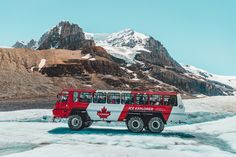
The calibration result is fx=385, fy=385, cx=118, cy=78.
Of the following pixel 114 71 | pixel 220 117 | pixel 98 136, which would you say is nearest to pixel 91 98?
pixel 98 136

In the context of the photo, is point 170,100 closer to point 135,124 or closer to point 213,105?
point 135,124

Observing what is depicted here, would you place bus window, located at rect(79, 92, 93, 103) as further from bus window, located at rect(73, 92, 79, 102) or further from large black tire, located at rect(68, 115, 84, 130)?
large black tire, located at rect(68, 115, 84, 130)

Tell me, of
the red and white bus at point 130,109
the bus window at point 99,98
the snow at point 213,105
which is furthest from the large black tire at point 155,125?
the snow at point 213,105

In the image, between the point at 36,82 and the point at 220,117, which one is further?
the point at 36,82

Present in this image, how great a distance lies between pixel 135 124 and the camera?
32312mm

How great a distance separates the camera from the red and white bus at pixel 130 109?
3209cm

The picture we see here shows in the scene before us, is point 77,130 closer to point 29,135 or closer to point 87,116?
point 87,116

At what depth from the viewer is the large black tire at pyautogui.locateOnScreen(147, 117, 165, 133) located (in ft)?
105

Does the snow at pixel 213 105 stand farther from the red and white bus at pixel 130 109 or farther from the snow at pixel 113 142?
the red and white bus at pixel 130 109

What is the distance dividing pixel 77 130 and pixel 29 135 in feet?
16.6

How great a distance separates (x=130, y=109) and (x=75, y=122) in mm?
4863

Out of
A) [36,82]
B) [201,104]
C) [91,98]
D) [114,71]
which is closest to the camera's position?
[91,98]

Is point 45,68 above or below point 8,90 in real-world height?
above

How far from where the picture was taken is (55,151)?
73.8 ft
